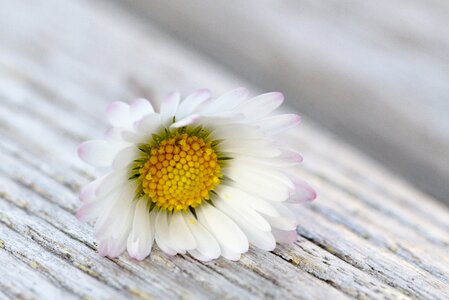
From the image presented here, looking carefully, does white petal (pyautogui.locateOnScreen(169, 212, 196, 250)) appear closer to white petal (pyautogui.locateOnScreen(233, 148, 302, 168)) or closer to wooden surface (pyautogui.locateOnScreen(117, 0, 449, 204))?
white petal (pyautogui.locateOnScreen(233, 148, 302, 168))

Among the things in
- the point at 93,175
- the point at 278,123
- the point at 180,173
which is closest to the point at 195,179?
the point at 180,173

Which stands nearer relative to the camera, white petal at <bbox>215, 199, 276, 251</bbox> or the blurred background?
white petal at <bbox>215, 199, 276, 251</bbox>

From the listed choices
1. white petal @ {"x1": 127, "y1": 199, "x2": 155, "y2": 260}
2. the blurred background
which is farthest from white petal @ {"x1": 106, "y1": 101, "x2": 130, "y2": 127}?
the blurred background

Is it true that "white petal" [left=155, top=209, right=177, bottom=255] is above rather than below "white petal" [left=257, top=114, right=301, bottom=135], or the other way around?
below

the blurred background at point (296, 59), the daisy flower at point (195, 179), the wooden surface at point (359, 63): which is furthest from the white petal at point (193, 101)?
the wooden surface at point (359, 63)

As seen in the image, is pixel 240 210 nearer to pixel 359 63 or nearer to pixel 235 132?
pixel 235 132

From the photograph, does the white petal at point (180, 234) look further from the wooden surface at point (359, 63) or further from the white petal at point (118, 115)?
the wooden surface at point (359, 63)
